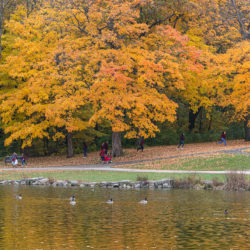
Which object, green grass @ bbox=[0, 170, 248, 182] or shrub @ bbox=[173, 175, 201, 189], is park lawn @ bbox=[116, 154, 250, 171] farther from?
shrub @ bbox=[173, 175, 201, 189]

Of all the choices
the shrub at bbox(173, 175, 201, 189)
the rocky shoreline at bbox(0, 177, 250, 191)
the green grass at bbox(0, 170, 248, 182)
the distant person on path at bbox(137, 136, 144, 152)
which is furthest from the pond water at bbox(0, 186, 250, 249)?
the distant person on path at bbox(137, 136, 144, 152)

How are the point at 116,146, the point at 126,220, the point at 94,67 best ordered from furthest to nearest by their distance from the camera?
1. the point at 116,146
2. the point at 94,67
3. the point at 126,220

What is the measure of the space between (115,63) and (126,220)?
82.5 ft

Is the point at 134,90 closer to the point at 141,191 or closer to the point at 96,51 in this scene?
the point at 96,51

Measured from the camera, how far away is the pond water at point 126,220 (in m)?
14.4

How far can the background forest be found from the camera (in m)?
42.0

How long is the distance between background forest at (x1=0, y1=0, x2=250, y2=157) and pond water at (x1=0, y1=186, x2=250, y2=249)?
16.5 meters

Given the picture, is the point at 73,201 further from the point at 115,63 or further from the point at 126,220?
the point at 115,63

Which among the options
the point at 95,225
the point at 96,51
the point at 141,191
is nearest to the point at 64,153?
the point at 96,51

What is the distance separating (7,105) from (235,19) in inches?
949

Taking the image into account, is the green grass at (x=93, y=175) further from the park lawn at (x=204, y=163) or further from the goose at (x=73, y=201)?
the goose at (x=73, y=201)

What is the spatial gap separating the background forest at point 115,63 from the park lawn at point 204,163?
11.5 feet

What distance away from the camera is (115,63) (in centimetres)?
4209

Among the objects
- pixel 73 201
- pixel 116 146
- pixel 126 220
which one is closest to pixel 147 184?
pixel 73 201
